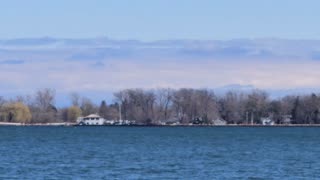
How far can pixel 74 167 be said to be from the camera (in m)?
46.6

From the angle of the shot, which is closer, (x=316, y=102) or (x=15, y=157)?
(x=15, y=157)

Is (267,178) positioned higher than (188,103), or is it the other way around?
(188,103)

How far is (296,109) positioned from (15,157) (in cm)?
14911

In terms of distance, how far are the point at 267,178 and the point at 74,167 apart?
11.5 meters

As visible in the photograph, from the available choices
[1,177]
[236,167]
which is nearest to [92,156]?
[236,167]

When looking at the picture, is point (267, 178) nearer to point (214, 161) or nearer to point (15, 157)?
point (214, 161)

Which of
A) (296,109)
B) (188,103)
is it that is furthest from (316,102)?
(188,103)

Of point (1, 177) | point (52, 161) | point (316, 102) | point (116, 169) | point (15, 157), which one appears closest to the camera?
point (1, 177)

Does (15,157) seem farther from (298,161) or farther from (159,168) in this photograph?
(298,161)

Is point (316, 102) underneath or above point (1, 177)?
above

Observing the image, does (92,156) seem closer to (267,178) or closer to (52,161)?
(52,161)

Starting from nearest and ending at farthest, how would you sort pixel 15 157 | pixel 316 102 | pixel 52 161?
pixel 52 161 → pixel 15 157 → pixel 316 102

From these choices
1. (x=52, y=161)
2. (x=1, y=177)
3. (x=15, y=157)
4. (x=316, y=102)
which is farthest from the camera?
(x=316, y=102)

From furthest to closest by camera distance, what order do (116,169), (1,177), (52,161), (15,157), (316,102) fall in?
(316,102) < (15,157) < (52,161) < (116,169) < (1,177)
